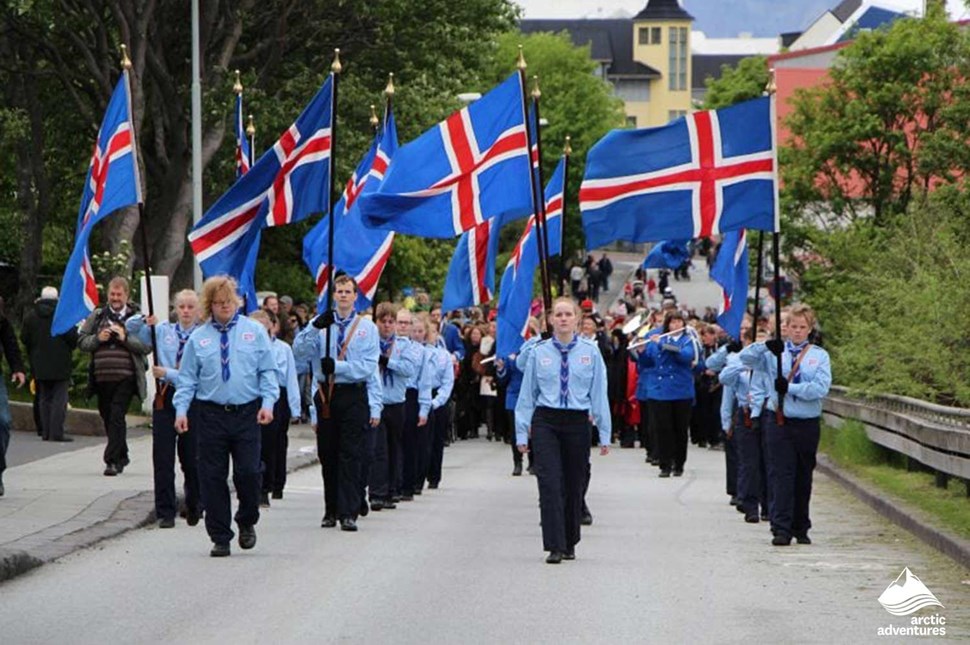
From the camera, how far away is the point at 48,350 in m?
25.0

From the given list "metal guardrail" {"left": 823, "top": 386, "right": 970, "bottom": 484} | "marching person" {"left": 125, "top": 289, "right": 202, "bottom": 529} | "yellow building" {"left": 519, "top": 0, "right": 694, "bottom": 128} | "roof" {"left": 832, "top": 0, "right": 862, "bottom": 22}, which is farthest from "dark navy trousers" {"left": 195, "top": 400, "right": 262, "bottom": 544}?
"yellow building" {"left": 519, "top": 0, "right": 694, "bottom": 128}

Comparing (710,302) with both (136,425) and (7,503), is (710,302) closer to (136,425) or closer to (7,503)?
(136,425)

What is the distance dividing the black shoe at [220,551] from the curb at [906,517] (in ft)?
15.1

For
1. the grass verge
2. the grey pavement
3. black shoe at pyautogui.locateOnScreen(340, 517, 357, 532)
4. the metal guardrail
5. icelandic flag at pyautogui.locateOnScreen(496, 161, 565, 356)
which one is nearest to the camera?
the grey pavement

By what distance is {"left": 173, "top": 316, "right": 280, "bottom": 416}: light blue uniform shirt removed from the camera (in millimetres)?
13992

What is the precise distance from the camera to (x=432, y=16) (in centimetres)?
3969

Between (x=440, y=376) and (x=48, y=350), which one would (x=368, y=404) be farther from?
(x=48, y=350)

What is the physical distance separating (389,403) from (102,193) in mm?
2897

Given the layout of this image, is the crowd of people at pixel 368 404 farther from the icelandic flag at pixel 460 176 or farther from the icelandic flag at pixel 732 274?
the icelandic flag at pixel 460 176

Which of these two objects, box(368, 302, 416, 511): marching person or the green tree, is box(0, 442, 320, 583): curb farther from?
the green tree

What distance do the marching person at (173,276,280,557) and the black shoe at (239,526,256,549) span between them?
2 centimetres

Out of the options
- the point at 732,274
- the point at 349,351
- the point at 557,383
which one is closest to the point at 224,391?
the point at 349,351

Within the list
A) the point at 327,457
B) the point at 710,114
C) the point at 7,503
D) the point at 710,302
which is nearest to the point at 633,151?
the point at 710,114

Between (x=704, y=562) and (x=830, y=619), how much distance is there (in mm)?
→ 3042
